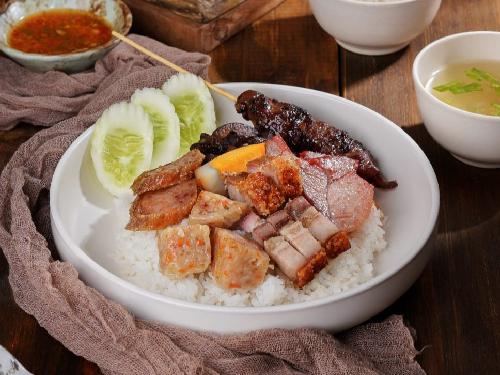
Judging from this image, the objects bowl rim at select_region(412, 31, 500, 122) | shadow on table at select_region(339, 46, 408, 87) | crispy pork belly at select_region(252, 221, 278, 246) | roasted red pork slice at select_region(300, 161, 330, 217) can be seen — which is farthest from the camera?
shadow on table at select_region(339, 46, 408, 87)

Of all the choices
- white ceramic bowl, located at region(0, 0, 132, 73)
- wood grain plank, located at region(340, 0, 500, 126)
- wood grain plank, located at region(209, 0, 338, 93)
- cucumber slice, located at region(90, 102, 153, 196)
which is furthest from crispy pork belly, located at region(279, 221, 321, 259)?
white ceramic bowl, located at region(0, 0, 132, 73)

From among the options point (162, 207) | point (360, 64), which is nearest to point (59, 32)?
point (360, 64)

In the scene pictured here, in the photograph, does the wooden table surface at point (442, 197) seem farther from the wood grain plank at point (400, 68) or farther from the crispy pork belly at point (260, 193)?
the crispy pork belly at point (260, 193)

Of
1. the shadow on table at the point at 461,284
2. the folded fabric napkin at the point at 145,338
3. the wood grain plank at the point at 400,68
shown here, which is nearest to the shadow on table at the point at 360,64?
the wood grain plank at the point at 400,68

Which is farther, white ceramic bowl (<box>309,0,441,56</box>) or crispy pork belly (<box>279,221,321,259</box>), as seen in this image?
white ceramic bowl (<box>309,0,441,56</box>)

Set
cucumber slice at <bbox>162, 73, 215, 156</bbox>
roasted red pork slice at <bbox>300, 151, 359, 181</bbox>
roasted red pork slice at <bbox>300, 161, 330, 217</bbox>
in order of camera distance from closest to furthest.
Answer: roasted red pork slice at <bbox>300, 161, 330, 217</bbox>, roasted red pork slice at <bbox>300, 151, 359, 181</bbox>, cucumber slice at <bbox>162, 73, 215, 156</bbox>

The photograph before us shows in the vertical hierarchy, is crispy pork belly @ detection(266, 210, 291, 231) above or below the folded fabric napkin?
above

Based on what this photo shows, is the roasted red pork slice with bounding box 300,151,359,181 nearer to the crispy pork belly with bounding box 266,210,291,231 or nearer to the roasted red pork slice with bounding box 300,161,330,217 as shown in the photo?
the roasted red pork slice with bounding box 300,161,330,217

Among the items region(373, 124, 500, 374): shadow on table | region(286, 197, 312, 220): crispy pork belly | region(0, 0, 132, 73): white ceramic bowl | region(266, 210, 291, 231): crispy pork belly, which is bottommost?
region(373, 124, 500, 374): shadow on table
